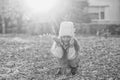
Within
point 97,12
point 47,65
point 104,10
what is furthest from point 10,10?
point 47,65

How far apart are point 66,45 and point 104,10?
68.3 ft

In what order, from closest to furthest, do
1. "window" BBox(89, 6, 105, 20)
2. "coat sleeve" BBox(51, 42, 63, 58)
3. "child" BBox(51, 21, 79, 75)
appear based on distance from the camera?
1. "child" BBox(51, 21, 79, 75)
2. "coat sleeve" BBox(51, 42, 63, 58)
3. "window" BBox(89, 6, 105, 20)

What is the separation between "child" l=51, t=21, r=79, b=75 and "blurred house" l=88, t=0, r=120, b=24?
786 inches

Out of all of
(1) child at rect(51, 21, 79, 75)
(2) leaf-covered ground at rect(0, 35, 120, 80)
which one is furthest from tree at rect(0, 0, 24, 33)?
(1) child at rect(51, 21, 79, 75)

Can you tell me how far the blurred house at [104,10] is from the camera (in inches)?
967

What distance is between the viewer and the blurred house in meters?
24.6

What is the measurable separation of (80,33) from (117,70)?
438 inches

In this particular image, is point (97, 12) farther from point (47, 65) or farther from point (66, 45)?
point (66, 45)

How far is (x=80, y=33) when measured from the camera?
54.3 feet

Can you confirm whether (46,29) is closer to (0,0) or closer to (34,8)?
(34,8)

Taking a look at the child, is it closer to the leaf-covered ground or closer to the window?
the leaf-covered ground

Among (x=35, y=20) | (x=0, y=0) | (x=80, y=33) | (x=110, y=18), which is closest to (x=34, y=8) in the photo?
(x=35, y=20)

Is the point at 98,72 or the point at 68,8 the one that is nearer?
the point at 98,72

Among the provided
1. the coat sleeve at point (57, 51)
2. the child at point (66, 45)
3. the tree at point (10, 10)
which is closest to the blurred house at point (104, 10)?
the tree at point (10, 10)
